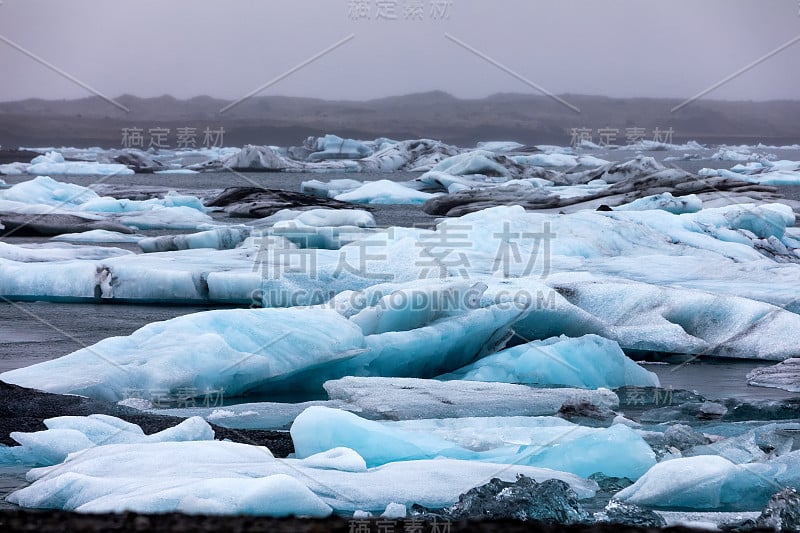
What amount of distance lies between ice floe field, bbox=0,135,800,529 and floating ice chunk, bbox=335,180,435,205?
12.7 meters

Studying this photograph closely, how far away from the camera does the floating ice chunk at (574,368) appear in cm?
713

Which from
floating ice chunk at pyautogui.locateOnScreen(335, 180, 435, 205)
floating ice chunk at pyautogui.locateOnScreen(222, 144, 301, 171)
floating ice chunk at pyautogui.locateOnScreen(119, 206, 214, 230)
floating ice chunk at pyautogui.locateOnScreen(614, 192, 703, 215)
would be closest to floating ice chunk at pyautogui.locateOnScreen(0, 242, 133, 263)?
floating ice chunk at pyautogui.locateOnScreen(119, 206, 214, 230)

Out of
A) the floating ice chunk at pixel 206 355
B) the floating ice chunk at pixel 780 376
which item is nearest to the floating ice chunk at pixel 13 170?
the floating ice chunk at pixel 206 355

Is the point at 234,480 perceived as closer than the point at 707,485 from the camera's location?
Yes

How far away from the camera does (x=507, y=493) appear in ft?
12.9

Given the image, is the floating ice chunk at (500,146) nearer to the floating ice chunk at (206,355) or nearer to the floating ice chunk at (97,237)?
the floating ice chunk at (97,237)

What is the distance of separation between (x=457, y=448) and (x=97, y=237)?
1326 centimetres

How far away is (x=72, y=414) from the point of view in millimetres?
5590

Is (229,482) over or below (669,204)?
below

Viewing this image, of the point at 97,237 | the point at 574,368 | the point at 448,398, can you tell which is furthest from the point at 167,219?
the point at 448,398

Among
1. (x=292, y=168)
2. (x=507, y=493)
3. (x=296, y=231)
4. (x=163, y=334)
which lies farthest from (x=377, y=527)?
(x=292, y=168)

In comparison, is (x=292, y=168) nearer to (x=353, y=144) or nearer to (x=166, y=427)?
(x=353, y=144)

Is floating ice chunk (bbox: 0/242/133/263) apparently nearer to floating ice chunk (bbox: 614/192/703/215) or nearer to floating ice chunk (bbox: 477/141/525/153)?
floating ice chunk (bbox: 614/192/703/215)

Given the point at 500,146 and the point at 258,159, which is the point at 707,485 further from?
the point at 500,146
